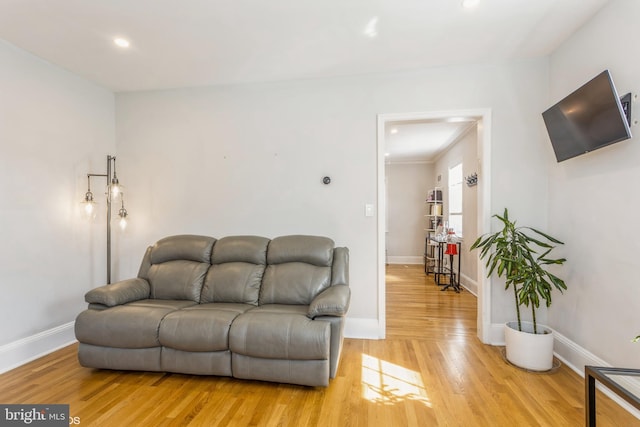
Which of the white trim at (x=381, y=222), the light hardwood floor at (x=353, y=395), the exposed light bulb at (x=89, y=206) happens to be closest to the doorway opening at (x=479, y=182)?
the white trim at (x=381, y=222)

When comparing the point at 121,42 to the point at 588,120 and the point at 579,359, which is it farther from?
the point at 579,359

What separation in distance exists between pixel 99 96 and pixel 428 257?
634cm

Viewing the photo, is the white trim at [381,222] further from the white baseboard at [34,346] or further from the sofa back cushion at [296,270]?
the white baseboard at [34,346]

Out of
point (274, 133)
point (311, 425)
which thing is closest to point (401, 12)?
point (274, 133)

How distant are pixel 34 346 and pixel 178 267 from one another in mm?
1313

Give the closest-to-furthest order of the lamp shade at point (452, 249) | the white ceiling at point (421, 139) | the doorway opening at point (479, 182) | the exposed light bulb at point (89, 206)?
the doorway opening at point (479, 182)
the exposed light bulb at point (89, 206)
the white ceiling at point (421, 139)
the lamp shade at point (452, 249)

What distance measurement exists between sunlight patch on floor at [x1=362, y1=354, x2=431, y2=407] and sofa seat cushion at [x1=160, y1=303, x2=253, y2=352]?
106 cm

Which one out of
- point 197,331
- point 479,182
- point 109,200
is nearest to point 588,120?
point 479,182

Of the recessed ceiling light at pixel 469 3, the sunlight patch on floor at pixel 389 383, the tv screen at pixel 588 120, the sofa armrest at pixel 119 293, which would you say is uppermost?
the recessed ceiling light at pixel 469 3

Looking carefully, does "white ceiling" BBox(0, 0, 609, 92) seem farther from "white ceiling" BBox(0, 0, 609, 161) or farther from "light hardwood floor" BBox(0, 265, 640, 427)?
"light hardwood floor" BBox(0, 265, 640, 427)

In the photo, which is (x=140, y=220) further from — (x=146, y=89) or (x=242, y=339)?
(x=242, y=339)

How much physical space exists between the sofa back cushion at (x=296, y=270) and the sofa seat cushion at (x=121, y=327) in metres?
0.84

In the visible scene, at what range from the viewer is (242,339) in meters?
2.08

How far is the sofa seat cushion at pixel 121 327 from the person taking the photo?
2197mm
